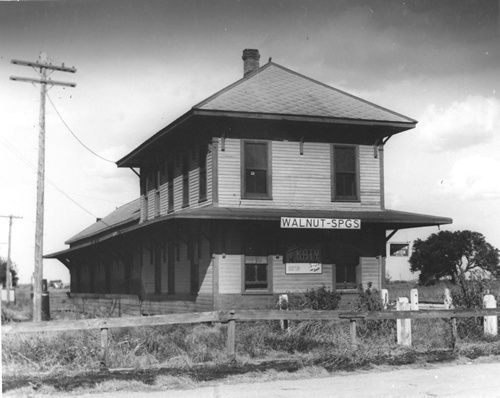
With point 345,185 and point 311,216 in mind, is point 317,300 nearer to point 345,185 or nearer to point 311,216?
point 311,216

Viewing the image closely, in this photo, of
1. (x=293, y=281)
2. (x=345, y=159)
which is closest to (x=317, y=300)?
(x=293, y=281)

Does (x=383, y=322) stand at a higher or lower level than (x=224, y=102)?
lower

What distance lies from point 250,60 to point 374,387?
600 inches

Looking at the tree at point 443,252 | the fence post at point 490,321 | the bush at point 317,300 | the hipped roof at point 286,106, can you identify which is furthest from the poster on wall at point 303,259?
the tree at point 443,252

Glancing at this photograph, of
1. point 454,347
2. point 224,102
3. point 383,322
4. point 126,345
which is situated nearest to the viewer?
point 126,345

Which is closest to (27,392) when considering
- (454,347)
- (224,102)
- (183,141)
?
(454,347)

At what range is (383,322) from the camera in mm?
14875

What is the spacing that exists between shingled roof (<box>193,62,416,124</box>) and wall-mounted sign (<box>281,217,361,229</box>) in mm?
3224

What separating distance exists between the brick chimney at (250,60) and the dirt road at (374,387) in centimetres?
1400

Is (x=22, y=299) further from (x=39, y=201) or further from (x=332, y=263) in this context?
(x=332, y=263)

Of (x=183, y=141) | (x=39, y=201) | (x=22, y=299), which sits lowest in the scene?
(x=22, y=299)

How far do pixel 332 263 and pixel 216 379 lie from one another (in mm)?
10116

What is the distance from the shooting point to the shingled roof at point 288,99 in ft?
61.7

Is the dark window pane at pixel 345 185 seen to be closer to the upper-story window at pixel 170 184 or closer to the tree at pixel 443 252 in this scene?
the upper-story window at pixel 170 184
